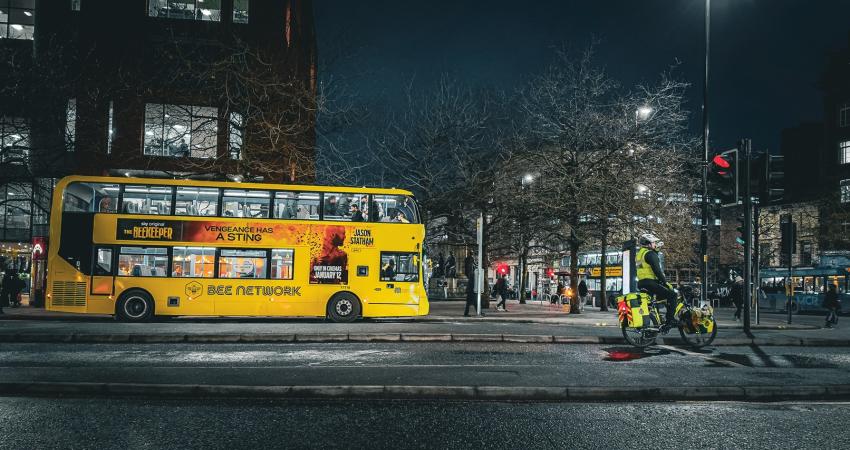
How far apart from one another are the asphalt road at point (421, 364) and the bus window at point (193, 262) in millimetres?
6363

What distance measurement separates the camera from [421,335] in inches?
526

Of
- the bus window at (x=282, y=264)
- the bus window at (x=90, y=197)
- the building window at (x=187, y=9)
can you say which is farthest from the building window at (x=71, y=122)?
the bus window at (x=282, y=264)

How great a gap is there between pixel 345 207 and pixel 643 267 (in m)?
9.75

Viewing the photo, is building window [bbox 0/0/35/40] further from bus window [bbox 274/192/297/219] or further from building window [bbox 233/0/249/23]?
bus window [bbox 274/192/297/219]

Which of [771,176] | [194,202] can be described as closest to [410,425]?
[771,176]

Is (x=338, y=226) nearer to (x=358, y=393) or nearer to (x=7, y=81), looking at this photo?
(x=358, y=393)

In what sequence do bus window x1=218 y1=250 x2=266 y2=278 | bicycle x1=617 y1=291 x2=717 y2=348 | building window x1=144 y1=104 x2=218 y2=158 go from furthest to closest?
building window x1=144 y1=104 x2=218 y2=158 < bus window x1=218 y1=250 x2=266 y2=278 < bicycle x1=617 y1=291 x2=717 y2=348

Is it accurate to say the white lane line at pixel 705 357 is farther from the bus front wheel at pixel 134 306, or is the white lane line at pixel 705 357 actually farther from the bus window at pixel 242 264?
the bus front wheel at pixel 134 306

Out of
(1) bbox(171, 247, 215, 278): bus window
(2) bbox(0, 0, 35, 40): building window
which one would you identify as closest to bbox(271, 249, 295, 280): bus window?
(1) bbox(171, 247, 215, 278): bus window

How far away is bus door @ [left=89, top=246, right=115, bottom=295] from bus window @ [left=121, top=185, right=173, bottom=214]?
1.23 m

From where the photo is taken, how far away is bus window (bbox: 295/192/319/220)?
1861 cm

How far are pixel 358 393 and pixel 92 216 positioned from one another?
13.8 m

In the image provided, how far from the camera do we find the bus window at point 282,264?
1851 centimetres

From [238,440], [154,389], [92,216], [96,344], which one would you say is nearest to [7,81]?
[92,216]
